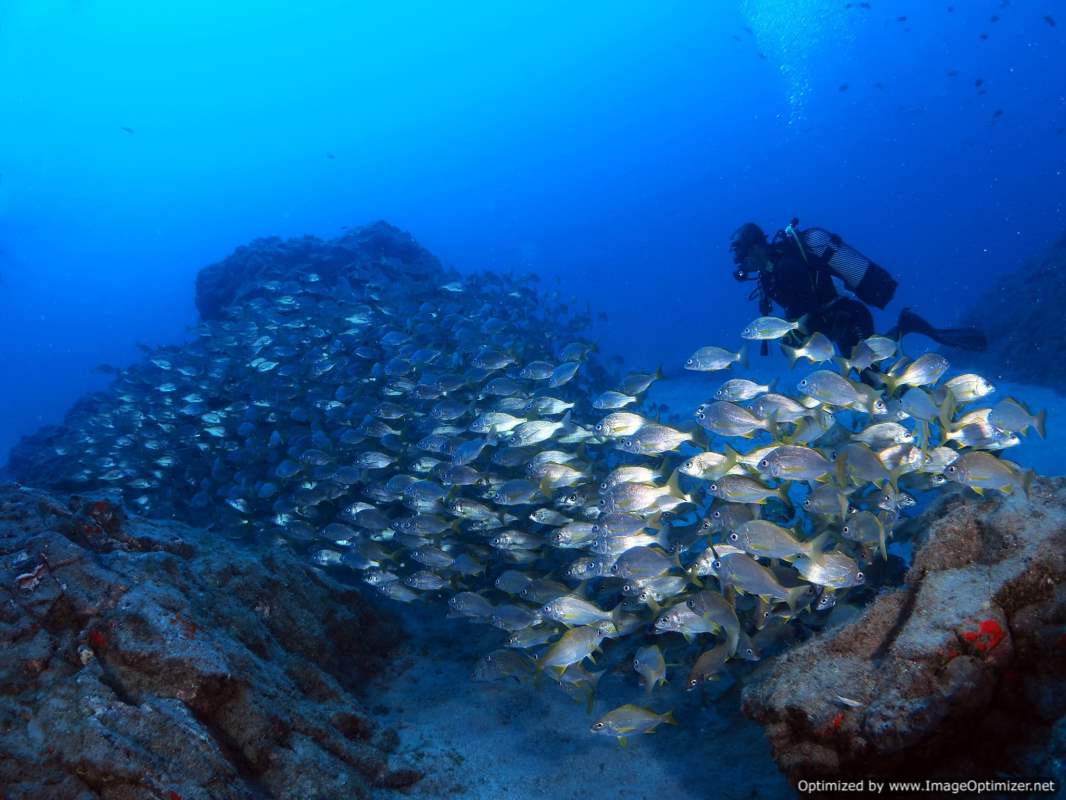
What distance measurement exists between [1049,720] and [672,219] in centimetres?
13437

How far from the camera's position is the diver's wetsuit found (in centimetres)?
796

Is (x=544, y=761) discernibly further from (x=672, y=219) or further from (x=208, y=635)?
(x=672, y=219)

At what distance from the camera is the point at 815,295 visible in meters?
8.14

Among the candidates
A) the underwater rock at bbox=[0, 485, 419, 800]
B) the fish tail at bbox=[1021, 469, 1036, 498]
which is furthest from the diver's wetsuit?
the underwater rock at bbox=[0, 485, 419, 800]

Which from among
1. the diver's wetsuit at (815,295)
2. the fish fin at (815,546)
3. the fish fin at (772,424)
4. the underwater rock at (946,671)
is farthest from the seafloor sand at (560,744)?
the diver's wetsuit at (815,295)

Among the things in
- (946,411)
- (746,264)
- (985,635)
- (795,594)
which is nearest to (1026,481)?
(946,411)

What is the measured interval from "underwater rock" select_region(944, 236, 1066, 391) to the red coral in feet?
50.5

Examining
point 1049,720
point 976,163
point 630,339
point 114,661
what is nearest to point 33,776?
point 114,661

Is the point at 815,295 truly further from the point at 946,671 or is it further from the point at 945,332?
the point at 946,671

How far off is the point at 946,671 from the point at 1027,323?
19106mm

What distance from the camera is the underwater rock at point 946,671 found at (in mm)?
3389

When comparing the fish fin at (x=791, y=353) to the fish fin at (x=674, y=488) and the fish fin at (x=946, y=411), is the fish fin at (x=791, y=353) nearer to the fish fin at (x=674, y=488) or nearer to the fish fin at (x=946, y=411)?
the fish fin at (x=946, y=411)

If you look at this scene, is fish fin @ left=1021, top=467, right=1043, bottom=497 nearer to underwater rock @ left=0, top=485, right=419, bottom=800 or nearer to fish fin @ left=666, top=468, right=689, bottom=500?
fish fin @ left=666, top=468, right=689, bottom=500

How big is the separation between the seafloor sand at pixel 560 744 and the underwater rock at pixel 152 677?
78 centimetres
